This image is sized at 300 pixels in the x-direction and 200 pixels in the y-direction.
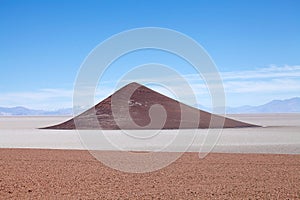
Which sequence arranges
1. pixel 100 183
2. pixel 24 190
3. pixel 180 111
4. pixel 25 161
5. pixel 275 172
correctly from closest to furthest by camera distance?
1. pixel 24 190
2. pixel 100 183
3. pixel 275 172
4. pixel 25 161
5. pixel 180 111

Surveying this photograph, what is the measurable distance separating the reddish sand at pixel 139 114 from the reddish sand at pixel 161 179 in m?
24.9

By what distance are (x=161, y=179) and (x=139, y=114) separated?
32.6 metres

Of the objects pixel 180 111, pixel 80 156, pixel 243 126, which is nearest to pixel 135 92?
pixel 180 111

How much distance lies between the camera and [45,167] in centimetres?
1697

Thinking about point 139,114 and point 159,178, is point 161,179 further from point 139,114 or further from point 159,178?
point 139,114

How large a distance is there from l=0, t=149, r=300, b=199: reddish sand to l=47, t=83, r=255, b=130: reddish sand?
24900mm

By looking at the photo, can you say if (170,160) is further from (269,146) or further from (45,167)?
(269,146)

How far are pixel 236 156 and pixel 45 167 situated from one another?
8904 millimetres

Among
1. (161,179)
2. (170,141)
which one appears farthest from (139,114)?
(161,179)

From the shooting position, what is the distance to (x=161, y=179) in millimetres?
14188

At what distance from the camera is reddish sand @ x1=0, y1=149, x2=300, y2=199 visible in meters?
11.7

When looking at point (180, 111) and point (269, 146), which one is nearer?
point (269, 146)

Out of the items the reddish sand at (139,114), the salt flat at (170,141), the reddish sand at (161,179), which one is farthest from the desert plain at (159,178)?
the reddish sand at (139,114)

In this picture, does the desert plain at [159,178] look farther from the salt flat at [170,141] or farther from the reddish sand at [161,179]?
the salt flat at [170,141]
